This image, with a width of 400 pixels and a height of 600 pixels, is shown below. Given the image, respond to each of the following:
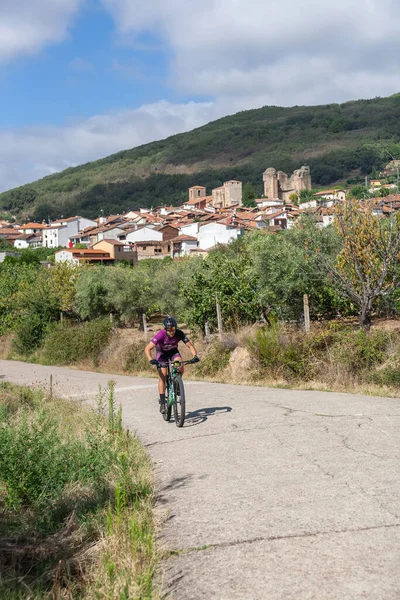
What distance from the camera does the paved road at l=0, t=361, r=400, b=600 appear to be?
13.4 ft

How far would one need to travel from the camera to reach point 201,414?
10.4m

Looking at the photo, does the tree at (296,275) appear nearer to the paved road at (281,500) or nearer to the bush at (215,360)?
the bush at (215,360)

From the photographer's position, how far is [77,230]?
138000mm

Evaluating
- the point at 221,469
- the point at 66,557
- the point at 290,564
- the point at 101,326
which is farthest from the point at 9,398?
the point at 101,326

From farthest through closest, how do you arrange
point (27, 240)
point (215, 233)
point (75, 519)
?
point (27, 240) < point (215, 233) < point (75, 519)

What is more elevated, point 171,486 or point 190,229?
point 190,229

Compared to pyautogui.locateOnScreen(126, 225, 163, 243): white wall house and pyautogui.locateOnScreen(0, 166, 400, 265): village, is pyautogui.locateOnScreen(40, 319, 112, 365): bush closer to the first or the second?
pyautogui.locateOnScreen(0, 166, 400, 265): village

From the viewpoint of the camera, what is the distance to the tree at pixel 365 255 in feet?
51.9

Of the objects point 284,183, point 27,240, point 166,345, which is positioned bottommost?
point 166,345

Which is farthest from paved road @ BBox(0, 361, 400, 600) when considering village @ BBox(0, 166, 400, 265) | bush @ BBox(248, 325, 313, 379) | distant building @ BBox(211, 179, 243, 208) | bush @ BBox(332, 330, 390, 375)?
distant building @ BBox(211, 179, 243, 208)

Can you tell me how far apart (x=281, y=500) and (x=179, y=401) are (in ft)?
13.1

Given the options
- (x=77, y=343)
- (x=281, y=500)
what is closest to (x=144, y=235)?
(x=77, y=343)

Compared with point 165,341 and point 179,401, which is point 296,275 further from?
point 179,401

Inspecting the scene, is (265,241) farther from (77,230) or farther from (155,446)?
(77,230)
